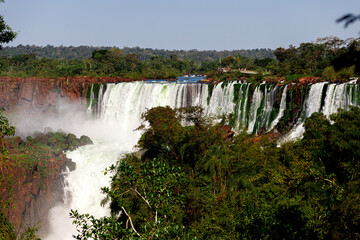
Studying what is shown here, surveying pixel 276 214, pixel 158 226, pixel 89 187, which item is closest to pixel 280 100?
pixel 89 187

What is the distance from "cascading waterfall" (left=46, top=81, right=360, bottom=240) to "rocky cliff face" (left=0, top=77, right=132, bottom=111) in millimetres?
4644

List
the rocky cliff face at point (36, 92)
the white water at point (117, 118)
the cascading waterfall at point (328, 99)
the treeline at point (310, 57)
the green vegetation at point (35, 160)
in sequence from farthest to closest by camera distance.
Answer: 1. the rocky cliff face at point (36, 92)
2. the treeline at point (310, 57)
3. the white water at point (117, 118)
4. the cascading waterfall at point (328, 99)
5. the green vegetation at point (35, 160)

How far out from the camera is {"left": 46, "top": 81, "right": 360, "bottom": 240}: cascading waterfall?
90.0 ft

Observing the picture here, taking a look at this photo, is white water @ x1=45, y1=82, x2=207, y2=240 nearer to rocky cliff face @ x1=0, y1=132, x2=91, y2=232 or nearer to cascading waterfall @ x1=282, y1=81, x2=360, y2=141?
rocky cliff face @ x1=0, y1=132, x2=91, y2=232

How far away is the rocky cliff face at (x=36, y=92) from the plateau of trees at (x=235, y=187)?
95.2 ft

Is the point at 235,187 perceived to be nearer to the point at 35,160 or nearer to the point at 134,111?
Result: the point at 35,160

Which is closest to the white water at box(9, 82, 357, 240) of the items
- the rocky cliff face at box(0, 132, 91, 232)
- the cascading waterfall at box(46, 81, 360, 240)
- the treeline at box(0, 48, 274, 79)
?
the cascading waterfall at box(46, 81, 360, 240)

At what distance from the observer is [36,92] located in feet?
166

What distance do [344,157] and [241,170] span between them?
4926 mm

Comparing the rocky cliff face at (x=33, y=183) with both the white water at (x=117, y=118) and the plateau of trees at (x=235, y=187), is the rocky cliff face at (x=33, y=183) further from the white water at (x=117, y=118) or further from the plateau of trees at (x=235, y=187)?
the plateau of trees at (x=235, y=187)

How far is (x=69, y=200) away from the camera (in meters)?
29.1

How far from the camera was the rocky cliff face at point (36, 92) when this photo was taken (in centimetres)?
5025

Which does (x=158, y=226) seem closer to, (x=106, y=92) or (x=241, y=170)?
(x=241, y=170)

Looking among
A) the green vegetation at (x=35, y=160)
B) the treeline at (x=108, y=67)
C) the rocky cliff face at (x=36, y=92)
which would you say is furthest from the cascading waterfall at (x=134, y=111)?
the treeline at (x=108, y=67)
